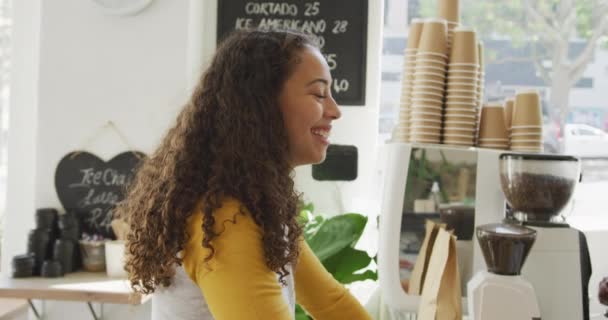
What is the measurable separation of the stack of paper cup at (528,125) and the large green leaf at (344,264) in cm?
68

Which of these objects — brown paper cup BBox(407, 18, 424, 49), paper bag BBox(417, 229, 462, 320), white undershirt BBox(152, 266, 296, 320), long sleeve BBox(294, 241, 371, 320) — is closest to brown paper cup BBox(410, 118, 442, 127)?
brown paper cup BBox(407, 18, 424, 49)

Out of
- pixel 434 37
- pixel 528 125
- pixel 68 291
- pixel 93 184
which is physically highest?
pixel 434 37

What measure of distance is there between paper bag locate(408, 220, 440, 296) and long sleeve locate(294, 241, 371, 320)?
36cm

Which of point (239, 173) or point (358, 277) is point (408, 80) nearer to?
point (358, 277)

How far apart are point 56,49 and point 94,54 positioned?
14cm

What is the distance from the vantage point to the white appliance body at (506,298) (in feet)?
3.74

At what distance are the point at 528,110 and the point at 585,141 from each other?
1017 millimetres

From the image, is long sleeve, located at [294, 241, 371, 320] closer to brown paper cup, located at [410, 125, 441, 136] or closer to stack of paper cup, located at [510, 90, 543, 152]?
brown paper cup, located at [410, 125, 441, 136]

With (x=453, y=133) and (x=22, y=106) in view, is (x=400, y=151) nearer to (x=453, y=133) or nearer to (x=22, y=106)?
(x=453, y=133)

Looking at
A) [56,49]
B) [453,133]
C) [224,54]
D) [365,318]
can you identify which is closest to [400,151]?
[453,133]

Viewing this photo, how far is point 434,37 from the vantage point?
1.56 metres

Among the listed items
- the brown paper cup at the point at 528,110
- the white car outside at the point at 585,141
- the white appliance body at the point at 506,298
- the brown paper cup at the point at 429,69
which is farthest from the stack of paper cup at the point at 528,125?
the white car outside at the point at 585,141

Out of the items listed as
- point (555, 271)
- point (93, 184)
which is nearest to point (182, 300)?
point (555, 271)

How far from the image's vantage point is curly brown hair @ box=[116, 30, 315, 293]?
90 cm
